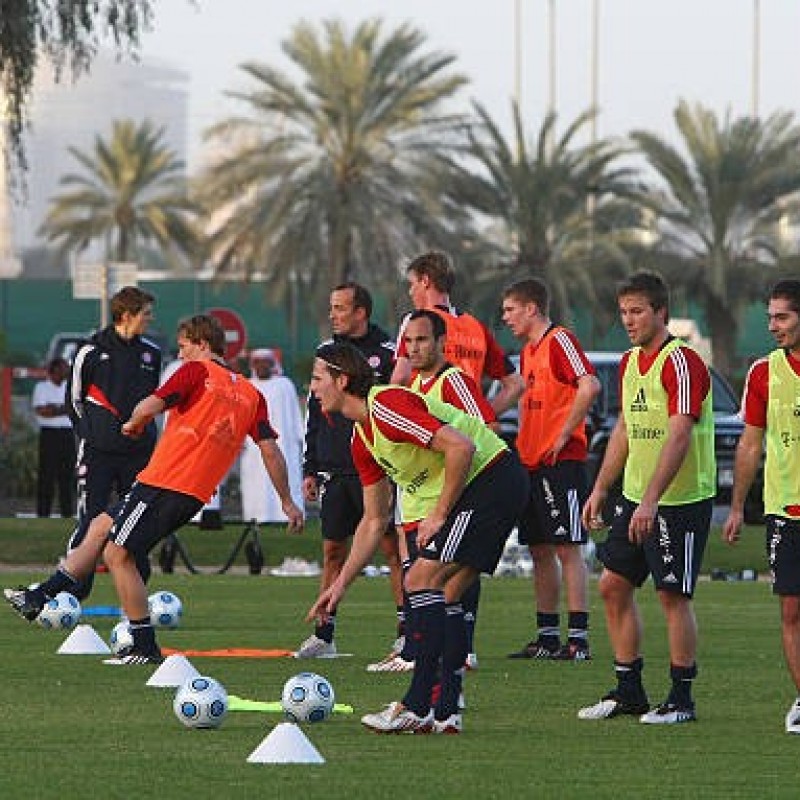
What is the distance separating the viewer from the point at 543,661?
1627 centimetres

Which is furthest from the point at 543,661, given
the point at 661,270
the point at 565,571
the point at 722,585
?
the point at 661,270

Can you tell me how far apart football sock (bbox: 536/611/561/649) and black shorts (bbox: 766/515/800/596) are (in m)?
4.47

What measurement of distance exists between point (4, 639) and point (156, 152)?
65711 millimetres

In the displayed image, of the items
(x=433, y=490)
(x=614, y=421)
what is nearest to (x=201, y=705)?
(x=433, y=490)

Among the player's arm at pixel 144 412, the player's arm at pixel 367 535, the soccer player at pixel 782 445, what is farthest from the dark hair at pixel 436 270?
the soccer player at pixel 782 445

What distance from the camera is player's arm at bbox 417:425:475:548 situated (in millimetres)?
11422

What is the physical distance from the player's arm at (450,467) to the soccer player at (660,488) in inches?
43.8

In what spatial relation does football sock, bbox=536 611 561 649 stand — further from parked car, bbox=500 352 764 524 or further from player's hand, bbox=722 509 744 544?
parked car, bbox=500 352 764 524

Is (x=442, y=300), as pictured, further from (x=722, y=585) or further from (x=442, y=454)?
(x=722, y=585)

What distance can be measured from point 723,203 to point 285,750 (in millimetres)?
52984

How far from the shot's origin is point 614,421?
3659cm

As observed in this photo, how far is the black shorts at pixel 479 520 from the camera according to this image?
467 inches

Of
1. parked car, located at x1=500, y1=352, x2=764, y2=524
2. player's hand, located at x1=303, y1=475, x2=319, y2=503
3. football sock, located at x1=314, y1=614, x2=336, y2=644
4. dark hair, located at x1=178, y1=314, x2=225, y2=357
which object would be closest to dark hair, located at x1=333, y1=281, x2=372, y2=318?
dark hair, located at x1=178, y1=314, x2=225, y2=357

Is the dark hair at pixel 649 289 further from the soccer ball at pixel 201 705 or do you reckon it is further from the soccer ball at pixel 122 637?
the soccer ball at pixel 122 637
